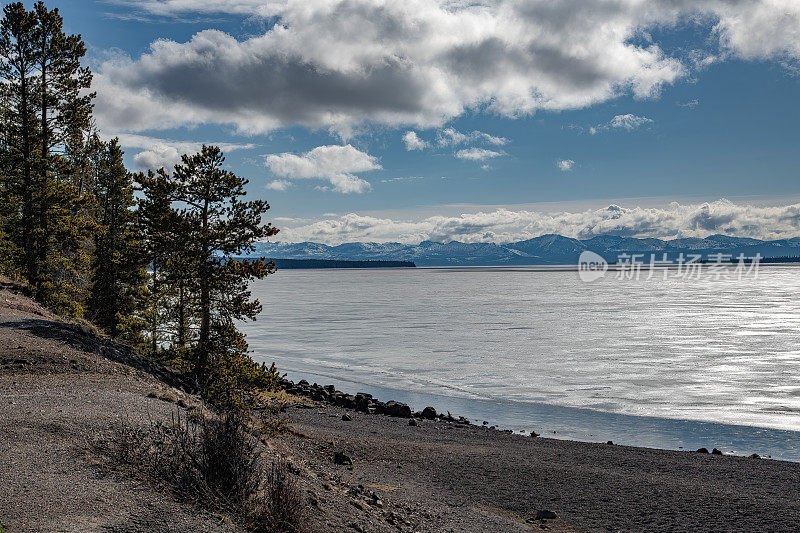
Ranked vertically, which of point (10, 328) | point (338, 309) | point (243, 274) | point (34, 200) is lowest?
point (338, 309)

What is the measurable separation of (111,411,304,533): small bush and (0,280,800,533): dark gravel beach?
32 cm

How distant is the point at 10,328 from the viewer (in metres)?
17.8

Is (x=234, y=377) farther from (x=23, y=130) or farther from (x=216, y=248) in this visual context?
(x=23, y=130)

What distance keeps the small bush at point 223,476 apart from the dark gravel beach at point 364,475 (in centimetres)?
32

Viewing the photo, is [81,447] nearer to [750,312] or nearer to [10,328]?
[10,328]

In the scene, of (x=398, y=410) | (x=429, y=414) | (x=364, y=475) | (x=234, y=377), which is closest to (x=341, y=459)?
(x=364, y=475)

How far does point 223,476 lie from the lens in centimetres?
895

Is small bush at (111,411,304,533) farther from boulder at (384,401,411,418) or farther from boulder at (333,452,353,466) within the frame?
boulder at (384,401,411,418)

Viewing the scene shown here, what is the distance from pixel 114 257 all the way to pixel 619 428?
94.7 feet

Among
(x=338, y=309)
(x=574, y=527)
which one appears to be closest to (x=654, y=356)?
(x=574, y=527)

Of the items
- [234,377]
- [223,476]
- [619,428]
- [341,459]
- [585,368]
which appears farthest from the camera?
[585,368]

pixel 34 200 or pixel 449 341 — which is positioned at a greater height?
pixel 34 200

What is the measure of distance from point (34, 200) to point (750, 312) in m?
83.6

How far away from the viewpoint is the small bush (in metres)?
8.48
